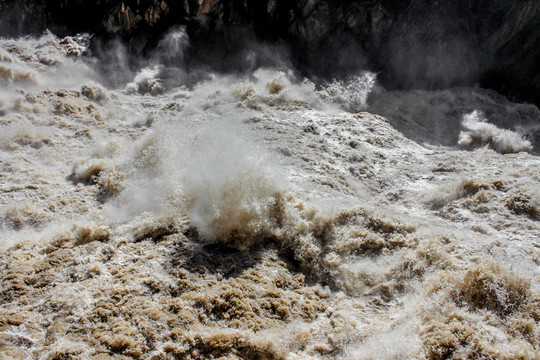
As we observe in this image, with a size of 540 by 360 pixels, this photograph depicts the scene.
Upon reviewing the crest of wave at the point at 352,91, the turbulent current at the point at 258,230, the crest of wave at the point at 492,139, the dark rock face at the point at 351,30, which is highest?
the dark rock face at the point at 351,30

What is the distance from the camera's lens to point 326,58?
9.23 m

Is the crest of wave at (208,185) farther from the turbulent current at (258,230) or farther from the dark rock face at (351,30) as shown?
the dark rock face at (351,30)

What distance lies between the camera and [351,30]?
30.2 ft

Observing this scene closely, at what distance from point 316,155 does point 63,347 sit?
4225 millimetres

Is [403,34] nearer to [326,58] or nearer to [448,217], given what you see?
[326,58]

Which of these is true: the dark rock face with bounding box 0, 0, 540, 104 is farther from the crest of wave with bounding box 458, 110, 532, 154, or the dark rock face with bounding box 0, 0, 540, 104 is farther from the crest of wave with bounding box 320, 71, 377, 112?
the crest of wave with bounding box 458, 110, 532, 154

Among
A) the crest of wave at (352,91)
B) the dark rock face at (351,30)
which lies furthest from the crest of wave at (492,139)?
the crest of wave at (352,91)

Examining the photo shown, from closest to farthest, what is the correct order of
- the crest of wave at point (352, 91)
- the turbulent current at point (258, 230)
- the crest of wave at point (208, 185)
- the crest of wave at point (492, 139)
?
the turbulent current at point (258, 230), the crest of wave at point (208, 185), the crest of wave at point (492, 139), the crest of wave at point (352, 91)

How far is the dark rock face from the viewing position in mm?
8328

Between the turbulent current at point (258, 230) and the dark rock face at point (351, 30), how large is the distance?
6.03 ft

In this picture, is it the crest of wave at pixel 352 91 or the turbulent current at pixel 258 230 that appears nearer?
the turbulent current at pixel 258 230

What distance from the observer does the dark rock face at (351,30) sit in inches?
328

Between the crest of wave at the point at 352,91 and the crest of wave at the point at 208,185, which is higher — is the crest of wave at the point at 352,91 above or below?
above

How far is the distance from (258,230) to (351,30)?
735 cm
